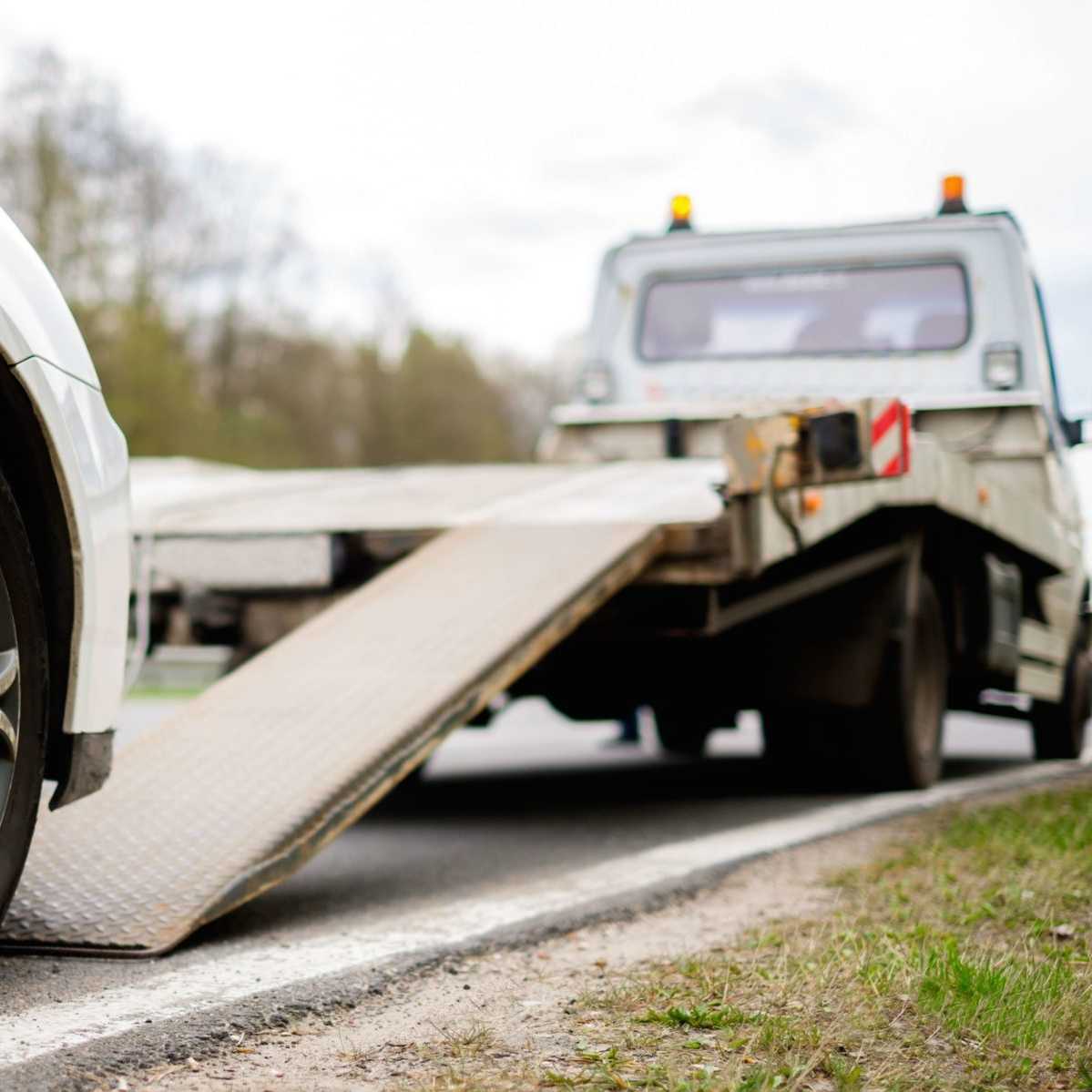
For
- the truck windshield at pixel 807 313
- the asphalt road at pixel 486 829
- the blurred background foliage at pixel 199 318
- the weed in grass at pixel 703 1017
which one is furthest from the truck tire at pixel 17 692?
the blurred background foliage at pixel 199 318

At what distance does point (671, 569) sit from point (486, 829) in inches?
50.7

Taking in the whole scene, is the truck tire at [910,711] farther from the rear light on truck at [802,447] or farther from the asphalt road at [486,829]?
the rear light on truck at [802,447]

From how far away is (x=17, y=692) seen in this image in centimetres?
322

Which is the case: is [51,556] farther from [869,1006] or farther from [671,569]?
[671,569]

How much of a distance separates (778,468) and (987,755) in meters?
5.56

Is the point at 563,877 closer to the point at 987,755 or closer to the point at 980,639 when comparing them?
the point at 980,639

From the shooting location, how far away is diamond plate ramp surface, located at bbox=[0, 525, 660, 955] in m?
3.77

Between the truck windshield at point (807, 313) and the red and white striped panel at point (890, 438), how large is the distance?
9.63 feet

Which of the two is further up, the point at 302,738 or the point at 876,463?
the point at 876,463

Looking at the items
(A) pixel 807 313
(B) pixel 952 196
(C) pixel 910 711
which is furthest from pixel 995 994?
(B) pixel 952 196

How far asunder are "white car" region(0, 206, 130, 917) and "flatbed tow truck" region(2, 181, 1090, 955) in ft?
1.60

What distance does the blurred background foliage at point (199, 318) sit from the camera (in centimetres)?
2570

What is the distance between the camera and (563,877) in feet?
16.0

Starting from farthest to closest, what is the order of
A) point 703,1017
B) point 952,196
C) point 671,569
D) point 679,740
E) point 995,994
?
point 679,740, point 952,196, point 671,569, point 995,994, point 703,1017
